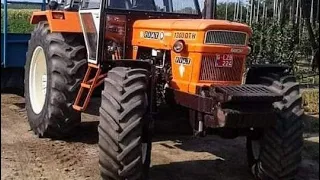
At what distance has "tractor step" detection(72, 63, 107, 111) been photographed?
620 cm

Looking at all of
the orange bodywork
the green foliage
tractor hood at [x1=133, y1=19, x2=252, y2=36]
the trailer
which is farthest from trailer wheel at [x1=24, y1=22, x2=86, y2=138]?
the green foliage

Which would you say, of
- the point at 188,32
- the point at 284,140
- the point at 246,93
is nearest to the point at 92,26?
the point at 188,32

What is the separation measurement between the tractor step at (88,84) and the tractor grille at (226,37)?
1.55m

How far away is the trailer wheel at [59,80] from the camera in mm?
6531

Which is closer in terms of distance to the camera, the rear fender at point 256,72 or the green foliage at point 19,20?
→ the rear fender at point 256,72

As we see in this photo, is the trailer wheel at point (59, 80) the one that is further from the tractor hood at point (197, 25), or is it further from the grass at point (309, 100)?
the grass at point (309, 100)

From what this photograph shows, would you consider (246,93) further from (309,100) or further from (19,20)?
(19,20)

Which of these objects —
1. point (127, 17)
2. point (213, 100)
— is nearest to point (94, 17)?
point (127, 17)

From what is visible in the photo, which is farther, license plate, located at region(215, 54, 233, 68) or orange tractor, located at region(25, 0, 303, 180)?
license plate, located at region(215, 54, 233, 68)

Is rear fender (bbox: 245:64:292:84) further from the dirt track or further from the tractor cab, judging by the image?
the tractor cab

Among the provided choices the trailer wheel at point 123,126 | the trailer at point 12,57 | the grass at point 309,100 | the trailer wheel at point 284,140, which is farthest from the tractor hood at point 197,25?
the grass at point 309,100

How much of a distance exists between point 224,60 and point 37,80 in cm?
332

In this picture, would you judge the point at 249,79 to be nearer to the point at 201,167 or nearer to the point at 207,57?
the point at 207,57

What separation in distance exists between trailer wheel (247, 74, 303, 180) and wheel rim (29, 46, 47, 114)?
3.35 metres
